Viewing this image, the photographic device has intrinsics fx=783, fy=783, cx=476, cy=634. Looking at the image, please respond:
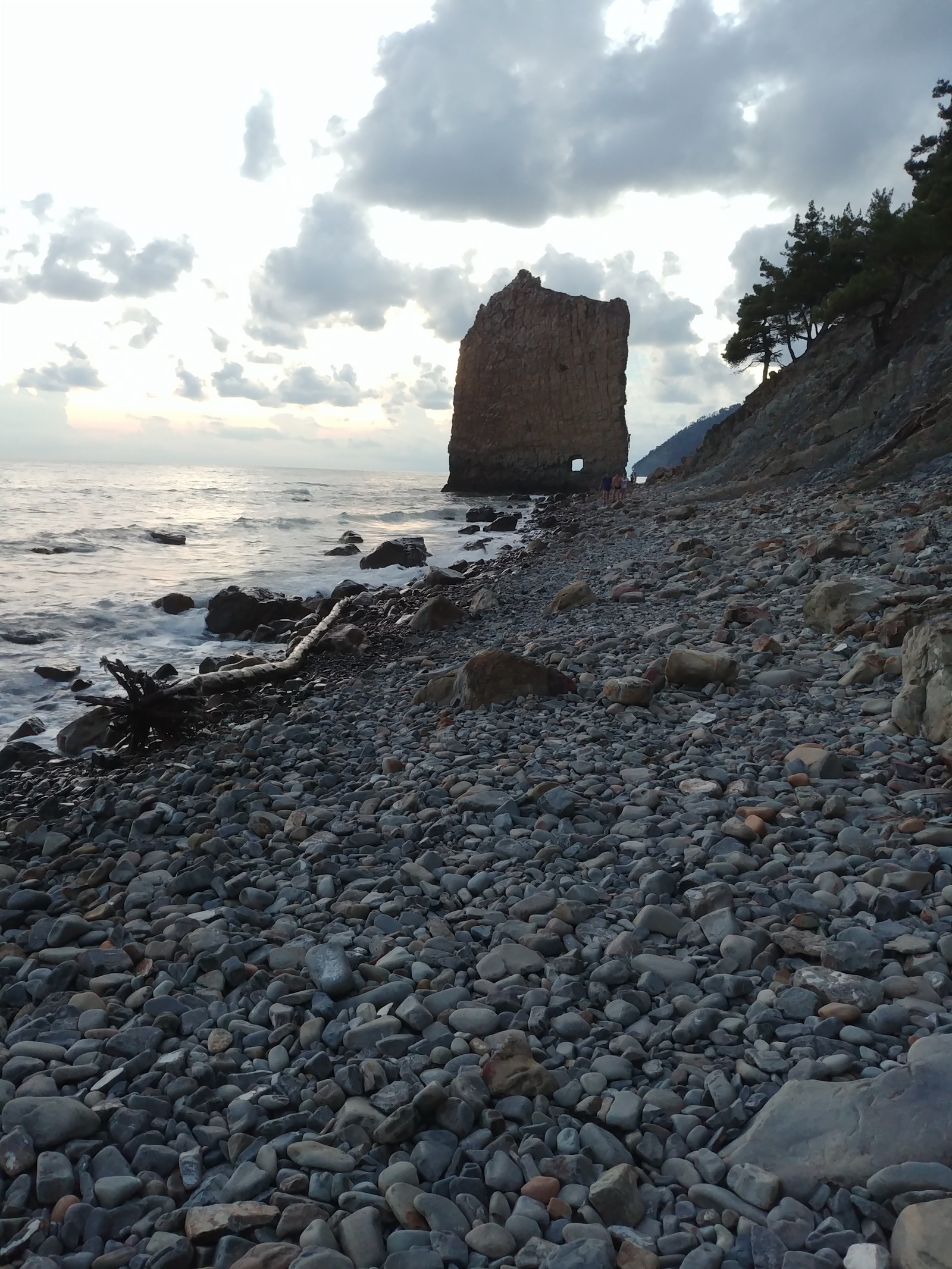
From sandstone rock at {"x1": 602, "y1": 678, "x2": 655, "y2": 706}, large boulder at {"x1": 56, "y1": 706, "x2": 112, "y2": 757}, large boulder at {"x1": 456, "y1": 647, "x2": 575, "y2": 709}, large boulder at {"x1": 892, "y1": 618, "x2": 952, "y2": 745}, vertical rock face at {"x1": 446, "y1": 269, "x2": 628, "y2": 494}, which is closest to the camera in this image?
large boulder at {"x1": 892, "y1": 618, "x2": 952, "y2": 745}

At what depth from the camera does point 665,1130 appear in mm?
2029

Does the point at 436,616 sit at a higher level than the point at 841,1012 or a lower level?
higher

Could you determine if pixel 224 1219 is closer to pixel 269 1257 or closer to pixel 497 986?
pixel 269 1257

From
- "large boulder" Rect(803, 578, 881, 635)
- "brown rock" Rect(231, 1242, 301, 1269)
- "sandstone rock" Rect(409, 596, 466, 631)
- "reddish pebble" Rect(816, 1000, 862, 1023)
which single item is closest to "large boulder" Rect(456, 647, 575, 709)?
"large boulder" Rect(803, 578, 881, 635)

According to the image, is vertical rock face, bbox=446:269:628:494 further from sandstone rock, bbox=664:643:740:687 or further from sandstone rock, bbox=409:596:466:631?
sandstone rock, bbox=664:643:740:687

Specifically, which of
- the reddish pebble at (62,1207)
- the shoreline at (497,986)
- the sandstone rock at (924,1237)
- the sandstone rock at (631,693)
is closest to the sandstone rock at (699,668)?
the shoreline at (497,986)

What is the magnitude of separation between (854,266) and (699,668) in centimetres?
2692

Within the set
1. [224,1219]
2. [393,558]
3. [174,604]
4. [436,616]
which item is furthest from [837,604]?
[393,558]

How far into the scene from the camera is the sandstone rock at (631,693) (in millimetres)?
5375

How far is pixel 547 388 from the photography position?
59.7m

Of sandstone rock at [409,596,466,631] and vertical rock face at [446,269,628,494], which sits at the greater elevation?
vertical rock face at [446,269,628,494]

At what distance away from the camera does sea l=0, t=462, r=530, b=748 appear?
10.4 meters

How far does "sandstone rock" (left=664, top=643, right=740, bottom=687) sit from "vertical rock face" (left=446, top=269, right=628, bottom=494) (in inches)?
Result: 2133

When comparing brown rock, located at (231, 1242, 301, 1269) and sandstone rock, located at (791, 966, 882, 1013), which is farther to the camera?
sandstone rock, located at (791, 966, 882, 1013)
